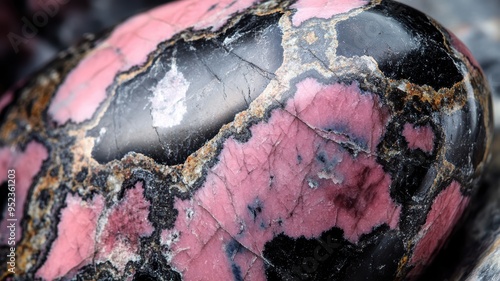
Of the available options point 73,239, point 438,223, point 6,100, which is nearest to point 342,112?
point 438,223

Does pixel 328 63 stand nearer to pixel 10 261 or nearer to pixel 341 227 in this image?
pixel 341 227

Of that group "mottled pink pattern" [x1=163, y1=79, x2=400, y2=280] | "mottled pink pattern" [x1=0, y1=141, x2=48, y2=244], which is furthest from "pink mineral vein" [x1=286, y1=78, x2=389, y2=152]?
"mottled pink pattern" [x1=0, y1=141, x2=48, y2=244]

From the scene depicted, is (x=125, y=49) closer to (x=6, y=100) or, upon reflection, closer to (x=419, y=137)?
(x=6, y=100)

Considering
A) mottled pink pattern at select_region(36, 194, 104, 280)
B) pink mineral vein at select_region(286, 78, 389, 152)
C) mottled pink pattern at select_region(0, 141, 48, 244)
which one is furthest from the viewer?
mottled pink pattern at select_region(0, 141, 48, 244)

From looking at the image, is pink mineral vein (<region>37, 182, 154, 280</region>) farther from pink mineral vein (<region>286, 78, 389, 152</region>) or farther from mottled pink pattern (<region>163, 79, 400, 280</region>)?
pink mineral vein (<region>286, 78, 389, 152</region>)

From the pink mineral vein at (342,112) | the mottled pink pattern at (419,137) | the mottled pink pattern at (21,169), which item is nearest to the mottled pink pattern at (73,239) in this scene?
the mottled pink pattern at (21,169)

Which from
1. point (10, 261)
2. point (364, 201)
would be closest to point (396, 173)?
point (364, 201)

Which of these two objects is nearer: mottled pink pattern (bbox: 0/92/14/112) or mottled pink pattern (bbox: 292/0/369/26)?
mottled pink pattern (bbox: 292/0/369/26)
